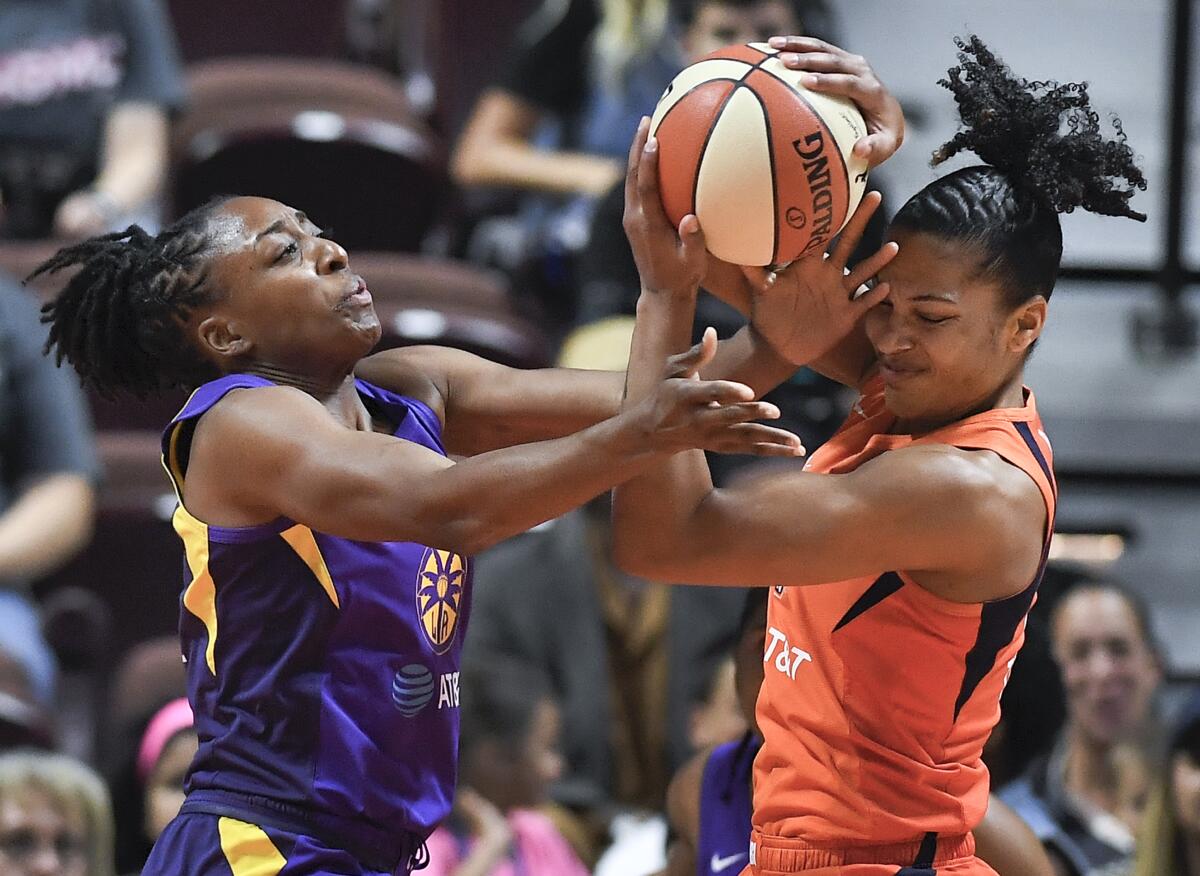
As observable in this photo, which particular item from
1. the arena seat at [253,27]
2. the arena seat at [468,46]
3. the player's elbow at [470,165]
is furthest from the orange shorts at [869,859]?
the arena seat at [253,27]

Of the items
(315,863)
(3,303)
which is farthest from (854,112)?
(3,303)

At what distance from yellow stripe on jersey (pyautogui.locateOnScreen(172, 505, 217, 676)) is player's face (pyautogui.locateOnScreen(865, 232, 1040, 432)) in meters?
1.02

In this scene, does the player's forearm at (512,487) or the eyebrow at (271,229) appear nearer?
the player's forearm at (512,487)

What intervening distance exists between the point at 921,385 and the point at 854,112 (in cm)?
41

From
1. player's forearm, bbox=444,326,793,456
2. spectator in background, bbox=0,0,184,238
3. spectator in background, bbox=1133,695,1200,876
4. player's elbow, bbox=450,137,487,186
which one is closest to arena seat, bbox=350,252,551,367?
player's elbow, bbox=450,137,487,186

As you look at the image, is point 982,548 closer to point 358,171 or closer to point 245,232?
point 245,232

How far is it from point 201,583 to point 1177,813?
2.74m

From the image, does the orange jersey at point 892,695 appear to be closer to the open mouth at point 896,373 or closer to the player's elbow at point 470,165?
the open mouth at point 896,373

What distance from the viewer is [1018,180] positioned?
2824mm

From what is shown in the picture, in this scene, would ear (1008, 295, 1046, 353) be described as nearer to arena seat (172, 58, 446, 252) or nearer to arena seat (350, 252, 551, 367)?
arena seat (350, 252, 551, 367)

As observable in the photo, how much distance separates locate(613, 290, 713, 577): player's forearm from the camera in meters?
2.70

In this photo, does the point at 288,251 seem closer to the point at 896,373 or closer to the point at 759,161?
the point at 759,161

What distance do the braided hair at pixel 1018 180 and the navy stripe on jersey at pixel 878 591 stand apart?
428 millimetres

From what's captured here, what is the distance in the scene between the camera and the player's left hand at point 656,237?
2742 mm
